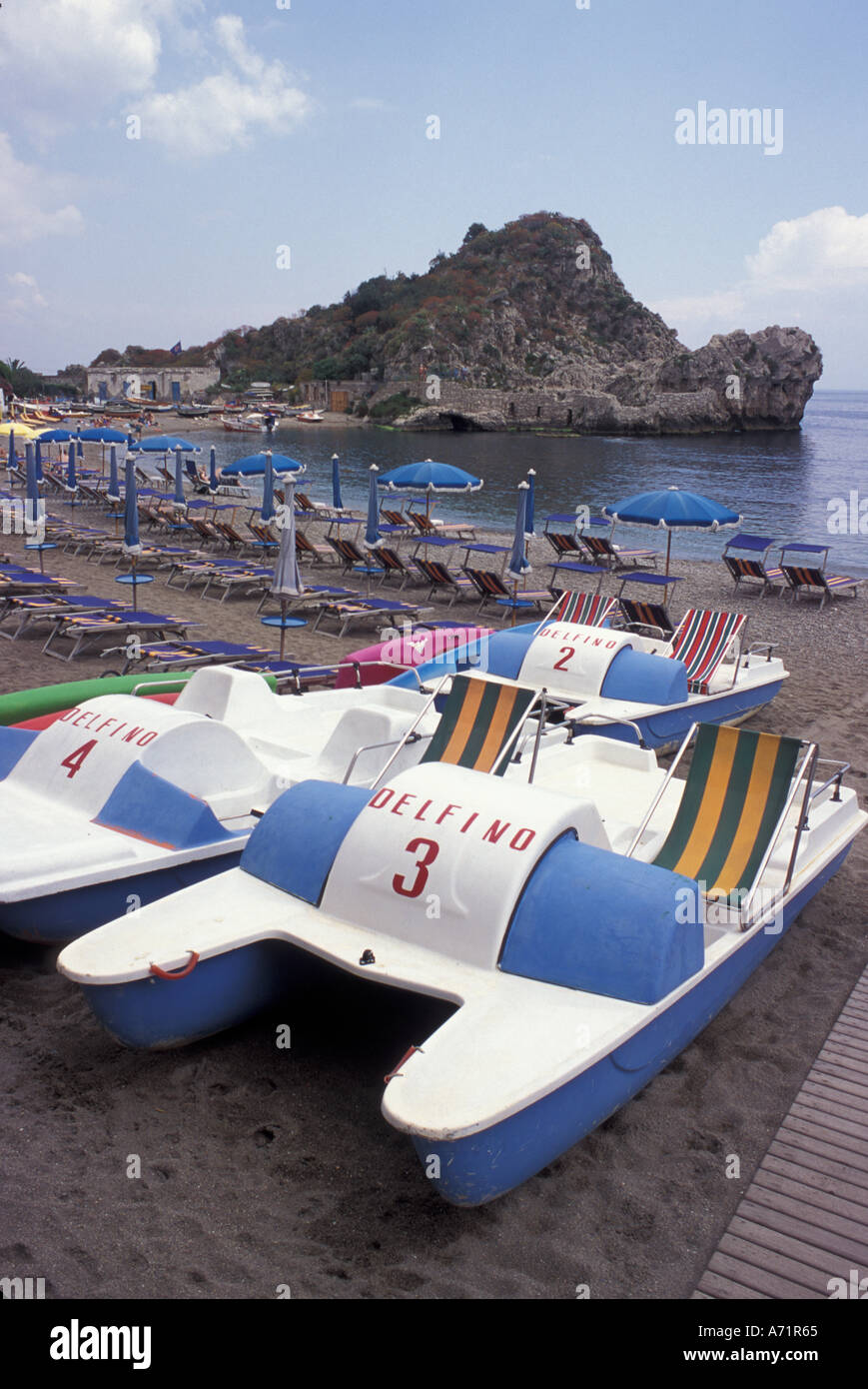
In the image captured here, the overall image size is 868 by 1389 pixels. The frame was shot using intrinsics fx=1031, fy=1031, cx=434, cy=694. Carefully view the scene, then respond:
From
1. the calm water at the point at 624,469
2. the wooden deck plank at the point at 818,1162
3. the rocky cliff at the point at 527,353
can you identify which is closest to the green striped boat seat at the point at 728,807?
the wooden deck plank at the point at 818,1162

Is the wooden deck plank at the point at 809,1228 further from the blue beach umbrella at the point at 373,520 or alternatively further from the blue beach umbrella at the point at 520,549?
the blue beach umbrella at the point at 373,520

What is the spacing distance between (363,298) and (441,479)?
93.3 meters

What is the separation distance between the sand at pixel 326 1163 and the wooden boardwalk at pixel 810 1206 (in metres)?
0.07

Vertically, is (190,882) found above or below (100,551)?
below

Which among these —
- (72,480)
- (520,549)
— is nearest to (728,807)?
(520,549)

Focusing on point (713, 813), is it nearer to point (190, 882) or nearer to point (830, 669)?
point (190, 882)

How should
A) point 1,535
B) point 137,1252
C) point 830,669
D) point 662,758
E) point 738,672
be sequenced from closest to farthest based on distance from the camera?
point 137,1252
point 662,758
point 738,672
point 830,669
point 1,535

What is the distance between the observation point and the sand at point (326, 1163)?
2.74 meters

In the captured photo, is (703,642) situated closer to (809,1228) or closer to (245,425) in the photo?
(809,1228)

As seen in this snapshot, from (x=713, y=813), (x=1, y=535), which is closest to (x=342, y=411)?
(x=1, y=535)

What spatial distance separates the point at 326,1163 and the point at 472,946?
0.80 metres

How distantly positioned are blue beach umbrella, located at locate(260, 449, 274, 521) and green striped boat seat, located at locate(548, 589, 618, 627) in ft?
22.0

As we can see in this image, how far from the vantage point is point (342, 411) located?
8475cm

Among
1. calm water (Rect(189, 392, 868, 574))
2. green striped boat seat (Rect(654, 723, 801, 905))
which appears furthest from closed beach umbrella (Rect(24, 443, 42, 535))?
green striped boat seat (Rect(654, 723, 801, 905))
